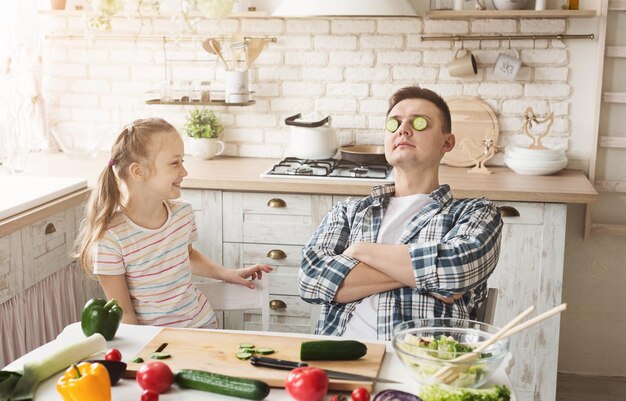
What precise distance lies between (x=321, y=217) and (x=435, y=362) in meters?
1.97

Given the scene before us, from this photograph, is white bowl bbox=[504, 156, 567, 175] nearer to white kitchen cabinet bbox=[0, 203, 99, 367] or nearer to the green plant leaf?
the green plant leaf

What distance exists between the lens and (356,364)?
1.85 m

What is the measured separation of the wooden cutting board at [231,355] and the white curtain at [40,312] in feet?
3.98

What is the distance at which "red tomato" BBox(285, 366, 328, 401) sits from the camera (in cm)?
166

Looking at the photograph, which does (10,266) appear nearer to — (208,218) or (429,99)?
(208,218)

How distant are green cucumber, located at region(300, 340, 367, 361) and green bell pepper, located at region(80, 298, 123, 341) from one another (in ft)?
1.62

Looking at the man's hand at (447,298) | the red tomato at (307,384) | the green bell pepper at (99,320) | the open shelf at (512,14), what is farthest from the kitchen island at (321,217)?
the red tomato at (307,384)

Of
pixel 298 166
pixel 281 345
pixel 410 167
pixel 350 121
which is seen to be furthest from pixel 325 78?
pixel 281 345

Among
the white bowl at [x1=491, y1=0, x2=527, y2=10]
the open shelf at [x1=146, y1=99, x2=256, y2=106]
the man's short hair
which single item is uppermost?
the white bowl at [x1=491, y1=0, x2=527, y2=10]

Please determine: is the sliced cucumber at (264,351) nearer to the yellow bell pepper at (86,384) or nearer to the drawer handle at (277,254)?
the yellow bell pepper at (86,384)

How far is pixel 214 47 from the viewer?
4094 millimetres

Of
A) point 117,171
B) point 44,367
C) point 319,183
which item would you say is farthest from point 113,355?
point 319,183

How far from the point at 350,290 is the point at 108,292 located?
0.76m

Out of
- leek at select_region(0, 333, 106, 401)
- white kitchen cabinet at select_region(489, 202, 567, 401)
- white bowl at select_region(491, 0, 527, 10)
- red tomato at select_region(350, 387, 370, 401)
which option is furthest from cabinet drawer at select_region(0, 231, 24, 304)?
white bowl at select_region(491, 0, 527, 10)
